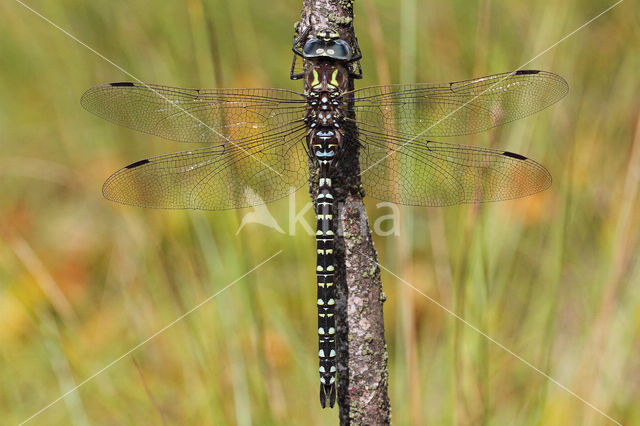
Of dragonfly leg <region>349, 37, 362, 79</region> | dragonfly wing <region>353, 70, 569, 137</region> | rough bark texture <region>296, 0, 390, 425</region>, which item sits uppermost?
dragonfly leg <region>349, 37, 362, 79</region>

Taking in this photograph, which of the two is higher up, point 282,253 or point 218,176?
point 218,176

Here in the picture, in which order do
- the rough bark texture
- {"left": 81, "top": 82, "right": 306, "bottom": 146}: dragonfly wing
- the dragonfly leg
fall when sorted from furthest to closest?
{"left": 81, "top": 82, "right": 306, "bottom": 146}: dragonfly wing
the dragonfly leg
the rough bark texture

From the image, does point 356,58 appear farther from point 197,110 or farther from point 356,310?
point 356,310

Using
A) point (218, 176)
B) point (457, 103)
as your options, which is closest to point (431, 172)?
point (457, 103)

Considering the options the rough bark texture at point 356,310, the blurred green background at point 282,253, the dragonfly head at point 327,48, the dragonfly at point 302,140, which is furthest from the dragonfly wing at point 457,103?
the rough bark texture at point 356,310

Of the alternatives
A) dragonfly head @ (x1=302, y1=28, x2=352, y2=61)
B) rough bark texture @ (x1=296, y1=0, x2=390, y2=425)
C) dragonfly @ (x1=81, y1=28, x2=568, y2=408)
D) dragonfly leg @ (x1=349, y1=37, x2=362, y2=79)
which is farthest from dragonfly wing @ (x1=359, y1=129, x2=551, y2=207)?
rough bark texture @ (x1=296, y1=0, x2=390, y2=425)

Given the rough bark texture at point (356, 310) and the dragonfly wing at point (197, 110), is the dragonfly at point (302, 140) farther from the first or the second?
the rough bark texture at point (356, 310)

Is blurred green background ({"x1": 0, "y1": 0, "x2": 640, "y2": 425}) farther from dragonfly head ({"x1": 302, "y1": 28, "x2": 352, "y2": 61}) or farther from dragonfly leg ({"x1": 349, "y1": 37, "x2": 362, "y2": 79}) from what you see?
dragonfly head ({"x1": 302, "y1": 28, "x2": 352, "y2": 61})
